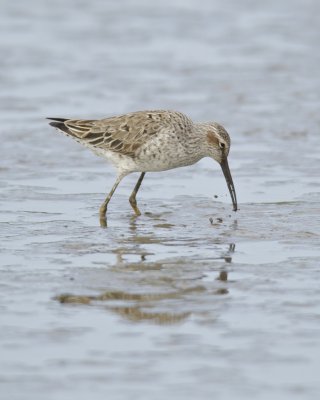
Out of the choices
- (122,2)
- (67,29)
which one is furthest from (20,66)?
Answer: (122,2)

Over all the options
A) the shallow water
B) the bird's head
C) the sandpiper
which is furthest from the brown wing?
the shallow water

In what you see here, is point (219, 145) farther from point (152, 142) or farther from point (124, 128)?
point (124, 128)

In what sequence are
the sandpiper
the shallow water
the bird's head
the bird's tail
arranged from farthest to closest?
Result: the bird's tail < the bird's head < the sandpiper < the shallow water

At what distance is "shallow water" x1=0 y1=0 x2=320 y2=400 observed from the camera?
7727 mm

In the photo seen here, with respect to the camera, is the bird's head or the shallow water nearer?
the shallow water

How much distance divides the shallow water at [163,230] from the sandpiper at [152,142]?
1.62 ft

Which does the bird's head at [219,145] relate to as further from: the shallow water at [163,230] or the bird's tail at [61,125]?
the bird's tail at [61,125]

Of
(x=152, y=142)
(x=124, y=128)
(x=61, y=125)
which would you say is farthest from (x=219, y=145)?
(x=61, y=125)

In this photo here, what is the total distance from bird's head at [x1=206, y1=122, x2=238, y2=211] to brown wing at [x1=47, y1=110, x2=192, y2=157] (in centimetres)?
30

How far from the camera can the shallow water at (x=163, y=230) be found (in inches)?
304

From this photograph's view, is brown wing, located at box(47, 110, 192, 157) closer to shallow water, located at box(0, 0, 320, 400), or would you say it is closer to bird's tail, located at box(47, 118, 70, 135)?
bird's tail, located at box(47, 118, 70, 135)

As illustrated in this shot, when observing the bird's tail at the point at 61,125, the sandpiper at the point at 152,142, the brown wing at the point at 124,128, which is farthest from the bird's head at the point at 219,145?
the bird's tail at the point at 61,125

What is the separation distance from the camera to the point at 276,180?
45.4ft

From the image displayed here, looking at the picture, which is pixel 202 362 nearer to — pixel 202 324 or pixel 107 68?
pixel 202 324
